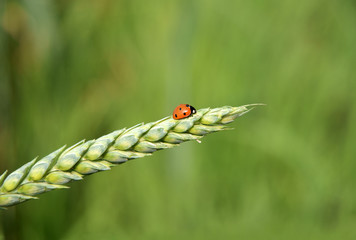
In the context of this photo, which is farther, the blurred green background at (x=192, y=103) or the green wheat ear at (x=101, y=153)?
the blurred green background at (x=192, y=103)

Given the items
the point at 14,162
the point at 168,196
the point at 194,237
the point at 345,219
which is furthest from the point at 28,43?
the point at 345,219

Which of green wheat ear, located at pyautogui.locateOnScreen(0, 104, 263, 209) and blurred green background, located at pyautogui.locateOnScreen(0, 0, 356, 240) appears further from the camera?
blurred green background, located at pyautogui.locateOnScreen(0, 0, 356, 240)

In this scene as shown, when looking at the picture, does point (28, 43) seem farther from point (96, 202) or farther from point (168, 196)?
point (168, 196)

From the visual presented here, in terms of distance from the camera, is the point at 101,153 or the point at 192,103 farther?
the point at 192,103

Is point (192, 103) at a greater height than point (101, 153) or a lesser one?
greater
